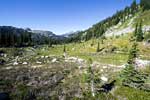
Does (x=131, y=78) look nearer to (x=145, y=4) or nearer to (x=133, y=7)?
(x=145, y=4)

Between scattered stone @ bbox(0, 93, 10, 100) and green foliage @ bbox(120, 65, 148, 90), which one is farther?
green foliage @ bbox(120, 65, 148, 90)

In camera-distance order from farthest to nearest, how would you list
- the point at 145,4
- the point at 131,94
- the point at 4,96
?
the point at 145,4, the point at 4,96, the point at 131,94

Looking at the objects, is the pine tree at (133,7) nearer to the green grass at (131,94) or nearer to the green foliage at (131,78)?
the green foliage at (131,78)

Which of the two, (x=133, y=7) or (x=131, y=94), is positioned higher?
(x=133, y=7)

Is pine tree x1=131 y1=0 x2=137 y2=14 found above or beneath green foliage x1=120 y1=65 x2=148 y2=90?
above

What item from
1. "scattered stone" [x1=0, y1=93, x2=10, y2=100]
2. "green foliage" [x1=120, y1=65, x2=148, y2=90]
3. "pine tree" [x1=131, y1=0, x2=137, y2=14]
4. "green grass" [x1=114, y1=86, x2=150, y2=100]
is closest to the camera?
"green grass" [x1=114, y1=86, x2=150, y2=100]

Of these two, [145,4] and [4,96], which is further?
[145,4]

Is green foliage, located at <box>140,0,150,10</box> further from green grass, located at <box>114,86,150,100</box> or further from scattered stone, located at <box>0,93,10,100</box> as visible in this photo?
scattered stone, located at <box>0,93,10,100</box>

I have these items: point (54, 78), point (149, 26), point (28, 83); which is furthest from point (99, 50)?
point (28, 83)

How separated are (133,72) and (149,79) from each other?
784cm

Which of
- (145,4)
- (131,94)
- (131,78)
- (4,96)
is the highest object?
(145,4)

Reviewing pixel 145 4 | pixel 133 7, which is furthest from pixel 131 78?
pixel 133 7

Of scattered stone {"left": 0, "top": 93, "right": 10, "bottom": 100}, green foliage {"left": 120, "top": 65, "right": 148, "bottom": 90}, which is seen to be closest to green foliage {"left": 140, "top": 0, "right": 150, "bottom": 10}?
green foliage {"left": 120, "top": 65, "right": 148, "bottom": 90}

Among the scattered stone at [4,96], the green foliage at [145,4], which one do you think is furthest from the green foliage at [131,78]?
the green foliage at [145,4]
